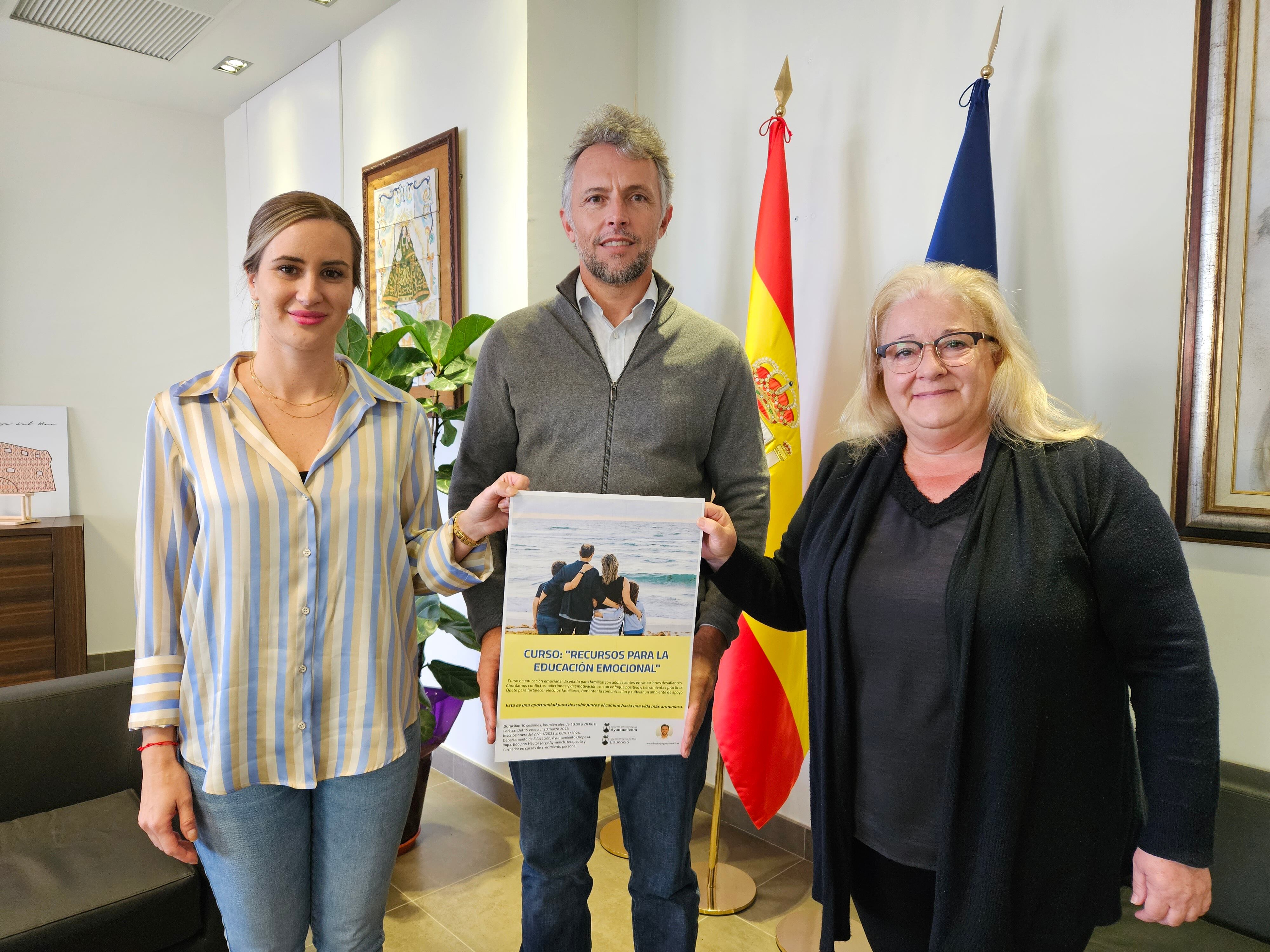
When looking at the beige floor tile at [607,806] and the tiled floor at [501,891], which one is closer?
the tiled floor at [501,891]

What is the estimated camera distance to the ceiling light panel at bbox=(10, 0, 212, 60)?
134 inches

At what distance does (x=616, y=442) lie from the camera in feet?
4.82

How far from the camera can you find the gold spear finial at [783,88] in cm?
228

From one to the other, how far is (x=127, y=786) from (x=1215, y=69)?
3052mm

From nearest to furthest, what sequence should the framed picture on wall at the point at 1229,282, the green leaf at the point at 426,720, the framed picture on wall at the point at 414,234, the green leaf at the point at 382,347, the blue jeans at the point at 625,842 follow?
the blue jeans at the point at 625,842 < the framed picture on wall at the point at 1229,282 < the green leaf at the point at 426,720 < the green leaf at the point at 382,347 < the framed picture on wall at the point at 414,234

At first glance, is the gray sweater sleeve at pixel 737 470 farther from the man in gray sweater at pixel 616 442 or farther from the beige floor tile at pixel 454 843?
the beige floor tile at pixel 454 843

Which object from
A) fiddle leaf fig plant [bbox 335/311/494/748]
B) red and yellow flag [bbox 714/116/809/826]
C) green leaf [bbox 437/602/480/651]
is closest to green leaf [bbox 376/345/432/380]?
fiddle leaf fig plant [bbox 335/311/494/748]

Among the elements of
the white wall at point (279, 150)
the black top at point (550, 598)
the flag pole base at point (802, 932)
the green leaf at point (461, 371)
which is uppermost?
the white wall at point (279, 150)

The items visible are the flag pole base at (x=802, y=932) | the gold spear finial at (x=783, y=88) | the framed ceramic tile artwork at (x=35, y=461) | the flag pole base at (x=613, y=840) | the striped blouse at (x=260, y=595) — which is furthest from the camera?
the framed ceramic tile artwork at (x=35, y=461)

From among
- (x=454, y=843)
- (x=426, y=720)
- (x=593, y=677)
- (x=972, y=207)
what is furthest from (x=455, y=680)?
(x=972, y=207)

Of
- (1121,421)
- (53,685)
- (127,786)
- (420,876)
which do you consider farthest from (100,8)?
(1121,421)

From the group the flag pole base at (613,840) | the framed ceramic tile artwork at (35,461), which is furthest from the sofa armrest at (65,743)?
the framed ceramic tile artwork at (35,461)

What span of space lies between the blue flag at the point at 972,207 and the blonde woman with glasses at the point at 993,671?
0.68m

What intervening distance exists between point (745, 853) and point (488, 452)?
1796mm
